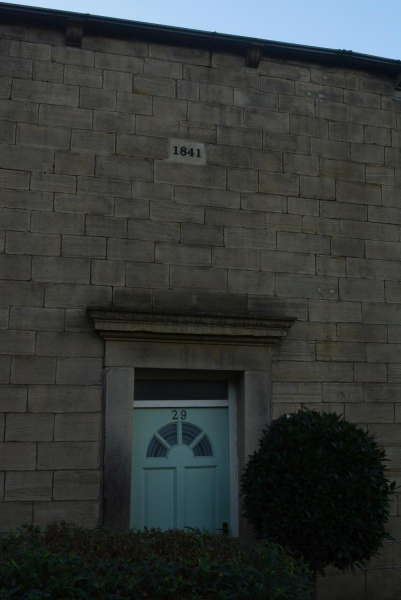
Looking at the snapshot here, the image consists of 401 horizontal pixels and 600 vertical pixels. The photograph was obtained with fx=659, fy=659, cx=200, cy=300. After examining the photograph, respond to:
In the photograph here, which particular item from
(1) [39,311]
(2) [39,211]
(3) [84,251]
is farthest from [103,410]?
(2) [39,211]

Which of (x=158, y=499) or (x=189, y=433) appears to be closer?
(x=158, y=499)

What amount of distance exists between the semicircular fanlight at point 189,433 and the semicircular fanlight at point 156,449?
0.80 ft

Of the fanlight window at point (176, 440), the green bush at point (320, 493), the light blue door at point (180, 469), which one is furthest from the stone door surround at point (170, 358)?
the green bush at point (320, 493)

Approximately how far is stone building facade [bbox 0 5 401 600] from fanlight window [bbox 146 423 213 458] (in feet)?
1.40

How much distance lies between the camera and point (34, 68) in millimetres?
7141

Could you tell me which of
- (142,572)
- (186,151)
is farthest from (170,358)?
(142,572)

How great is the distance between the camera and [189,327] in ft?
22.6

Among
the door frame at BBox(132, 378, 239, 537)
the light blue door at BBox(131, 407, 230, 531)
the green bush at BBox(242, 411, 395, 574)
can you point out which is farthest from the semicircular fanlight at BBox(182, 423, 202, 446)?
the green bush at BBox(242, 411, 395, 574)

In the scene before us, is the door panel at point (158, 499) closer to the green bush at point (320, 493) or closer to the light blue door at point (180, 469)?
the light blue door at point (180, 469)

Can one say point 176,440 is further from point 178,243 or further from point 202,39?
point 202,39

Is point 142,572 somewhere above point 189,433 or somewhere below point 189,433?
below

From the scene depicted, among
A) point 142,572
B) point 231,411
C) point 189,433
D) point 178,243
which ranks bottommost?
point 142,572

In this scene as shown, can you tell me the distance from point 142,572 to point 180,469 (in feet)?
11.5

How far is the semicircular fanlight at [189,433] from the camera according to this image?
7195 mm
